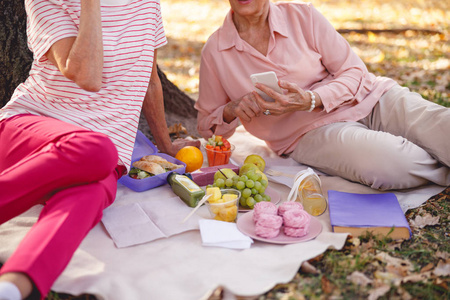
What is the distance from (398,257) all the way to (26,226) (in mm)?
2190

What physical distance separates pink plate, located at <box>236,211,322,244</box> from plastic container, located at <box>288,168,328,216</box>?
6.5 inches

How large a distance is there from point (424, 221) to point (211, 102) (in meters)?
1.85

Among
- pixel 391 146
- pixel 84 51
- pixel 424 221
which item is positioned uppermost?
pixel 84 51

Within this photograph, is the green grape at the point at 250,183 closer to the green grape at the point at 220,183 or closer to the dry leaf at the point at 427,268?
the green grape at the point at 220,183

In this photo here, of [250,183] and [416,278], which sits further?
[250,183]

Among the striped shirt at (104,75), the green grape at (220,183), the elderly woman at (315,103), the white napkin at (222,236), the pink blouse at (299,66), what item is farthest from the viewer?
the pink blouse at (299,66)

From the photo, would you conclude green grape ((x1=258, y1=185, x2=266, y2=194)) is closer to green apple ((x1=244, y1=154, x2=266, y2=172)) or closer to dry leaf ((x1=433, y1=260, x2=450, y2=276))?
green apple ((x1=244, y1=154, x2=266, y2=172))

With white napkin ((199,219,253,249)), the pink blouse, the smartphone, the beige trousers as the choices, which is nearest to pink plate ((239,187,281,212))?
white napkin ((199,219,253,249))

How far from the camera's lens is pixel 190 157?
3.72m

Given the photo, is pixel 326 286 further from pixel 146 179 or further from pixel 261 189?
pixel 146 179

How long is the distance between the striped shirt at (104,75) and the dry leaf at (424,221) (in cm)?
190

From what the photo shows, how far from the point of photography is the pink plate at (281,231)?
2693mm

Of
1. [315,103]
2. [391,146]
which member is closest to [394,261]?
[391,146]

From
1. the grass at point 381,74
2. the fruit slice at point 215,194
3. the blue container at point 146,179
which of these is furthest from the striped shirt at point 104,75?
the grass at point 381,74
